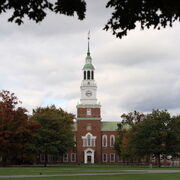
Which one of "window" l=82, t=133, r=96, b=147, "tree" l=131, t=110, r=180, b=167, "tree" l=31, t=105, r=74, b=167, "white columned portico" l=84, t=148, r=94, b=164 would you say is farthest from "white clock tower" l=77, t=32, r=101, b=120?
"tree" l=131, t=110, r=180, b=167

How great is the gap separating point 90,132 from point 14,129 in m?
46.3

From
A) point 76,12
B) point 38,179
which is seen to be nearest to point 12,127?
point 38,179

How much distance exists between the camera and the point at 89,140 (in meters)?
112

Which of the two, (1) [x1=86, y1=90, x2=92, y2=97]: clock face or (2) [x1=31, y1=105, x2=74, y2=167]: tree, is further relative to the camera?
(1) [x1=86, y1=90, x2=92, y2=97]: clock face

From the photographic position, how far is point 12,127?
66312 millimetres

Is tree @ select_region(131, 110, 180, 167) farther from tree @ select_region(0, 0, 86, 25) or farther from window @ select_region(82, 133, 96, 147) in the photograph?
tree @ select_region(0, 0, 86, 25)

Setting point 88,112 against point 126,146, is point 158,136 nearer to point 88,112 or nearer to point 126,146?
point 126,146

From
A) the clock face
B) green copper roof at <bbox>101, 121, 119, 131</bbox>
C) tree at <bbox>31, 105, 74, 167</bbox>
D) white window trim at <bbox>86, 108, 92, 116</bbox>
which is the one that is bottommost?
tree at <bbox>31, 105, 74, 167</bbox>

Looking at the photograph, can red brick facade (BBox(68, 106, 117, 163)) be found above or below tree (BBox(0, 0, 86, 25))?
above

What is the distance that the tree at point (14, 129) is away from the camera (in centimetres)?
6494

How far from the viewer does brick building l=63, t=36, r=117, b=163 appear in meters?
108

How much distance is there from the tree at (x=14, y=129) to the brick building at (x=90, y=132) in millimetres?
38815

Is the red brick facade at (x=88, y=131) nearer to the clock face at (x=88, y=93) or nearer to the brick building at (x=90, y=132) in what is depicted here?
the brick building at (x=90, y=132)

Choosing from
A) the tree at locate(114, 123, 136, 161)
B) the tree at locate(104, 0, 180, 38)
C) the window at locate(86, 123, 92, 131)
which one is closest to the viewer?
the tree at locate(104, 0, 180, 38)
